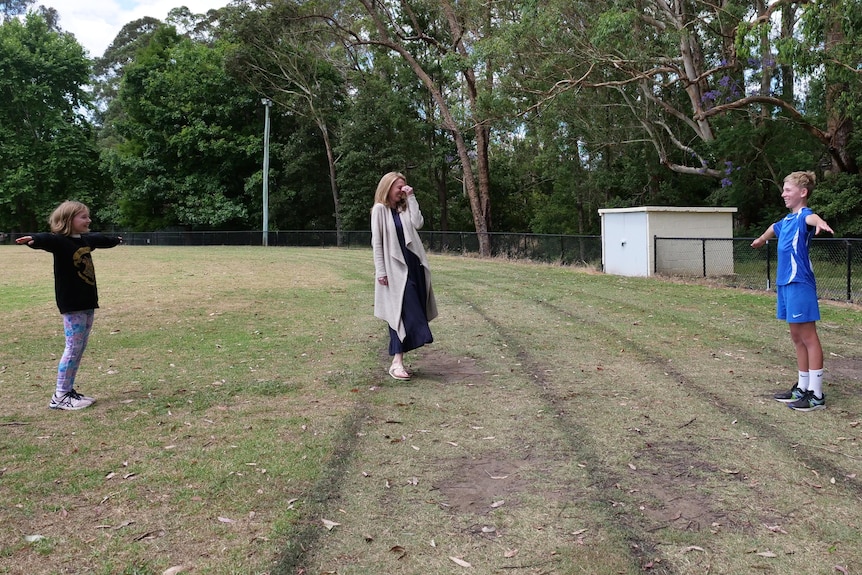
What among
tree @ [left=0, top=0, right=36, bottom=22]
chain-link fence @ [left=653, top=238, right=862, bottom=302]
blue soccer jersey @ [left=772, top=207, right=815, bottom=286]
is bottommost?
chain-link fence @ [left=653, top=238, right=862, bottom=302]

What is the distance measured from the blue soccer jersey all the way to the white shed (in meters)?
11.4

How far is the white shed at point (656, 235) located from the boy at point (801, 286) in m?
11.3

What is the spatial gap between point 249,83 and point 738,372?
39049 mm

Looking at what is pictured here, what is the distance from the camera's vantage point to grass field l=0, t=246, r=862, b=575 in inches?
119

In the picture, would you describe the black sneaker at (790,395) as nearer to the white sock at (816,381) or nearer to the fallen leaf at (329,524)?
the white sock at (816,381)

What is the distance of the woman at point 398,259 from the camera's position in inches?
233

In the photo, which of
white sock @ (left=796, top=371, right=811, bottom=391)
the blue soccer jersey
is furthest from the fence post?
the blue soccer jersey

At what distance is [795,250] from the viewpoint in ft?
16.4

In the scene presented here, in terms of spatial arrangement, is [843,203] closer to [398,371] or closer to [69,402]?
[398,371]

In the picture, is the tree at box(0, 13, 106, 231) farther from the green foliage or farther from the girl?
the girl

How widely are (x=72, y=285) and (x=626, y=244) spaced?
47.0 feet

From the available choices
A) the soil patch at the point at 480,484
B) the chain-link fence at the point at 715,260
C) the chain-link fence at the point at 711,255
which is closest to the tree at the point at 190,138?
the chain-link fence at the point at 711,255

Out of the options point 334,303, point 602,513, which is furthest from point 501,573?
point 334,303

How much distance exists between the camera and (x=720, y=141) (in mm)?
26078
